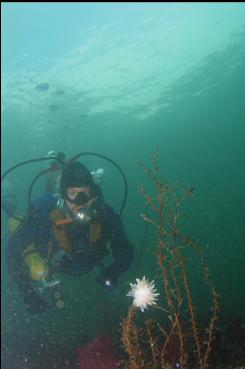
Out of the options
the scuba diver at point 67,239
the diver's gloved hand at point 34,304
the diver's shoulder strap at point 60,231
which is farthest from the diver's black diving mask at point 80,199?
the diver's gloved hand at point 34,304

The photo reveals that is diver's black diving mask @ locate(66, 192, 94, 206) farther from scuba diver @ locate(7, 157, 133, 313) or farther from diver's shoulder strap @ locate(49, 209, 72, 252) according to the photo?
diver's shoulder strap @ locate(49, 209, 72, 252)

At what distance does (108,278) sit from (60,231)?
1.22m

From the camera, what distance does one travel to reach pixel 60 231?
256 inches

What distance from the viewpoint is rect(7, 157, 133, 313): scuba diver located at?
247 inches

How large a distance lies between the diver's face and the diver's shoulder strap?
1.38 ft

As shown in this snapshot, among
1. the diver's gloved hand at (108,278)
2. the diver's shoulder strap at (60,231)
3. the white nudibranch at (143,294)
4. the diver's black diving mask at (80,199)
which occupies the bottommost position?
the white nudibranch at (143,294)

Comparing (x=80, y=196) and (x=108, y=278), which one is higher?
(x=80, y=196)

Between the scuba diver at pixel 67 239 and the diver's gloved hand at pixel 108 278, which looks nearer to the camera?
the diver's gloved hand at pixel 108 278

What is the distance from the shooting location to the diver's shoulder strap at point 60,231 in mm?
6422

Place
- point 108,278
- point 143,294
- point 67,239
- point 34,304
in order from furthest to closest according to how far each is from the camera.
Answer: point 67,239 < point 34,304 < point 108,278 < point 143,294

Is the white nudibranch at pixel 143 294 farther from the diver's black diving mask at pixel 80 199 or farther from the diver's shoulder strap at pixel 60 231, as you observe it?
the diver's shoulder strap at pixel 60 231

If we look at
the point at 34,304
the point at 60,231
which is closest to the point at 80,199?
the point at 60,231

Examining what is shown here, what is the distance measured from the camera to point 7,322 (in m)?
15.0

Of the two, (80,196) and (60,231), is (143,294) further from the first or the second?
(60,231)
